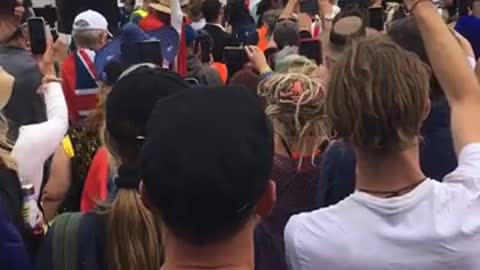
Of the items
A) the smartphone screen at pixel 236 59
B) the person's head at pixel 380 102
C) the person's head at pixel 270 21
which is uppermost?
the person's head at pixel 380 102

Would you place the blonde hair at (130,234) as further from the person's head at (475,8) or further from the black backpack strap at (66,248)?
the person's head at (475,8)

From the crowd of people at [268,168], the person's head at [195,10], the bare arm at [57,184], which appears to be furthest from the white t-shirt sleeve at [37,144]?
the person's head at [195,10]

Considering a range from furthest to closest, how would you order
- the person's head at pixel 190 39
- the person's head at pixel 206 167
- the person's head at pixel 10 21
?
the person's head at pixel 190 39 → the person's head at pixel 10 21 → the person's head at pixel 206 167

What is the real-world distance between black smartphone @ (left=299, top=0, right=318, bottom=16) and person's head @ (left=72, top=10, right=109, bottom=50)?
2809mm

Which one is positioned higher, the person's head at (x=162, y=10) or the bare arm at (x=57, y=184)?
the bare arm at (x=57, y=184)

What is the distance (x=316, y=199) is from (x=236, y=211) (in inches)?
65.0

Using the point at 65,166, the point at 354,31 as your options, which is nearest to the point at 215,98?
the point at 65,166

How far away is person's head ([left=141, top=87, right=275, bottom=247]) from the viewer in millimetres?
1773

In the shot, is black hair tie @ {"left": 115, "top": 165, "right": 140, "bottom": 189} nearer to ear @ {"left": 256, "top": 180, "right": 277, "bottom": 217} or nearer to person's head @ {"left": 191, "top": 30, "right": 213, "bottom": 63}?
ear @ {"left": 256, "top": 180, "right": 277, "bottom": 217}

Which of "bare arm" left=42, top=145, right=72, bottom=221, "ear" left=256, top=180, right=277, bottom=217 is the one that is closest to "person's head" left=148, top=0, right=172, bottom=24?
"bare arm" left=42, top=145, right=72, bottom=221

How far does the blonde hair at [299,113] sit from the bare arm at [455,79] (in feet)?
3.87

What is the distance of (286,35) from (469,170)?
5.13 metres

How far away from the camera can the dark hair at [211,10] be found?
956 cm

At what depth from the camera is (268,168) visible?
186 centimetres
